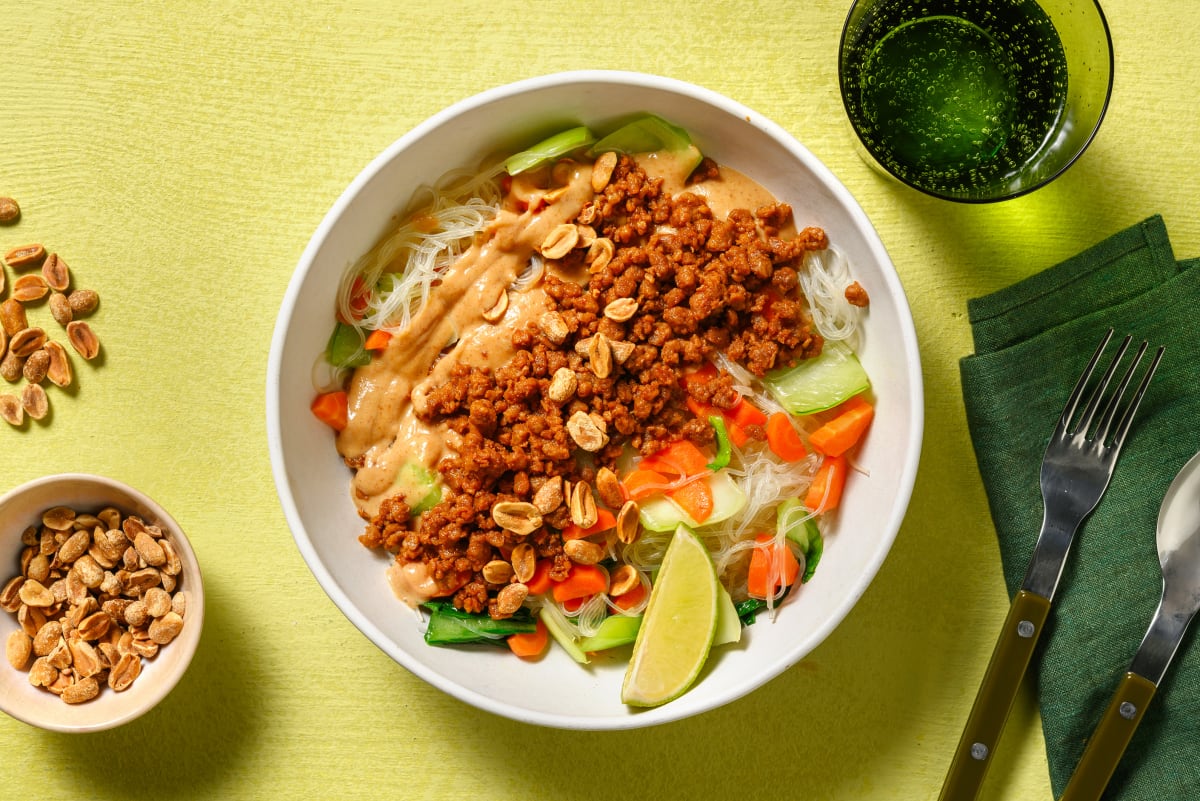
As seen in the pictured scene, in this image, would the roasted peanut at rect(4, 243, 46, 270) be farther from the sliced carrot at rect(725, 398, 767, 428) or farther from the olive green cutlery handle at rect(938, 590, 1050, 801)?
the olive green cutlery handle at rect(938, 590, 1050, 801)

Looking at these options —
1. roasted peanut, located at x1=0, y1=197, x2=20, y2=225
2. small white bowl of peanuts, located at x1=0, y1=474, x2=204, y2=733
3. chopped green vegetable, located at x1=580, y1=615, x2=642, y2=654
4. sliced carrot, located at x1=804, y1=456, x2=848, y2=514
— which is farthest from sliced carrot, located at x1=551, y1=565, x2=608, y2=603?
roasted peanut, located at x1=0, y1=197, x2=20, y2=225

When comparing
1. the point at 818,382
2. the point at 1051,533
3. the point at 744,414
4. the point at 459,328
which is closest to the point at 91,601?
the point at 459,328

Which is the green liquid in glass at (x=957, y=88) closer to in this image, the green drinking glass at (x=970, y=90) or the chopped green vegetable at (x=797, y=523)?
the green drinking glass at (x=970, y=90)

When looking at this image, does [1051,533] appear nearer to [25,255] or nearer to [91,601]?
[91,601]

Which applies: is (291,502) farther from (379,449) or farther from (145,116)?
(145,116)

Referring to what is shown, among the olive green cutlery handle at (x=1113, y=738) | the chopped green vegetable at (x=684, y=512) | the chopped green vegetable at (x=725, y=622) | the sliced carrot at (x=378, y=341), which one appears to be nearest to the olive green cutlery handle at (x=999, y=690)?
the olive green cutlery handle at (x=1113, y=738)

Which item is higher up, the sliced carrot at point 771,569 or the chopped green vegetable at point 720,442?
the chopped green vegetable at point 720,442

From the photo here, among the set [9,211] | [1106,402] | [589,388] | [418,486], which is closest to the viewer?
[589,388]
